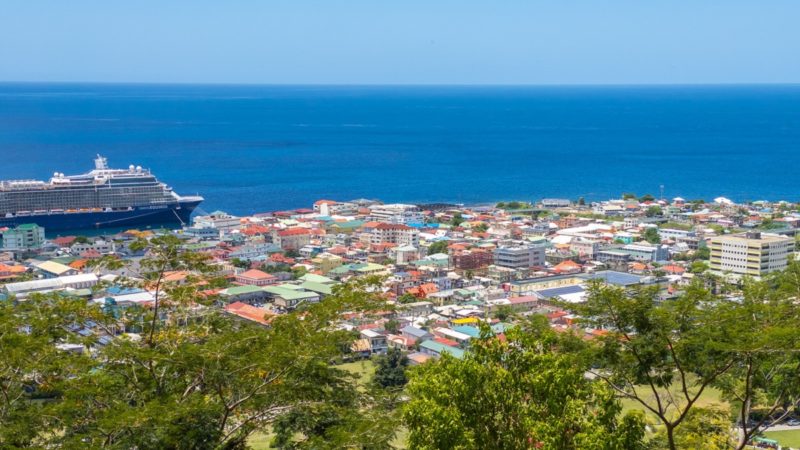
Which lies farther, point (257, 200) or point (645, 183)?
point (645, 183)

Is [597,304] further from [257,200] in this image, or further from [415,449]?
[257,200]

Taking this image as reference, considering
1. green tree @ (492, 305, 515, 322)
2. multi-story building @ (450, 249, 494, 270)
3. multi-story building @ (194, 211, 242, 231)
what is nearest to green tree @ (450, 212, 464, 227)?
multi-story building @ (450, 249, 494, 270)

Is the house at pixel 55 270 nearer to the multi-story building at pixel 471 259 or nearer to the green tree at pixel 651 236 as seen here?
the multi-story building at pixel 471 259

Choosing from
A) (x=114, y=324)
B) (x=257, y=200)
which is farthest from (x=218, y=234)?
(x=114, y=324)

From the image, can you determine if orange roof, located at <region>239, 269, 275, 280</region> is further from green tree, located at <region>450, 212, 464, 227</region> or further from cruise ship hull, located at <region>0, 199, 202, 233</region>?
cruise ship hull, located at <region>0, 199, 202, 233</region>

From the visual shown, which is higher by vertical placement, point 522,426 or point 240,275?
point 522,426

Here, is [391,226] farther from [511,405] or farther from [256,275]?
[511,405]

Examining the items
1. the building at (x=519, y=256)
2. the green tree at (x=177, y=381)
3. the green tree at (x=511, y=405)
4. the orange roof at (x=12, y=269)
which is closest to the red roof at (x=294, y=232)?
the building at (x=519, y=256)

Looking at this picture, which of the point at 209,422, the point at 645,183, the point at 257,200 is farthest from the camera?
the point at 645,183
